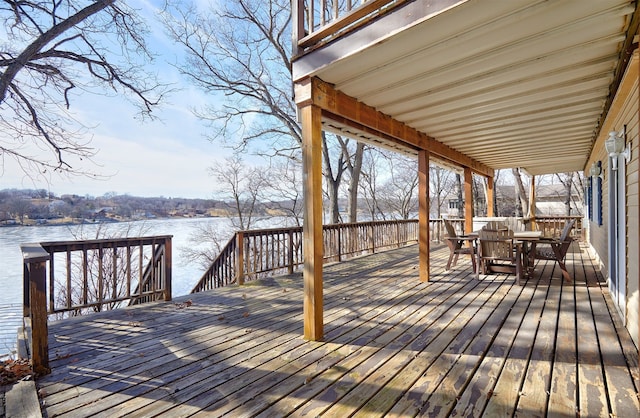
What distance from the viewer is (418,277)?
563cm

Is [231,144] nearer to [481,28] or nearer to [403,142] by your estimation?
[403,142]

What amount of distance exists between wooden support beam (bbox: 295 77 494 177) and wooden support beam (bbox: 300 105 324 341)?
14 cm

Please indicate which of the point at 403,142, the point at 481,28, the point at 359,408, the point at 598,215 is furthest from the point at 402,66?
the point at 598,215

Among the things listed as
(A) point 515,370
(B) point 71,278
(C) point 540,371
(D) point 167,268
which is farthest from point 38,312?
(C) point 540,371

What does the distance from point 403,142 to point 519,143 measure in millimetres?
2866

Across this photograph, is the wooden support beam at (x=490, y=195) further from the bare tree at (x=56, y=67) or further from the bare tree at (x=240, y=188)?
the bare tree at (x=240, y=188)

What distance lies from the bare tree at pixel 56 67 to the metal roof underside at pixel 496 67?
6.67 metres

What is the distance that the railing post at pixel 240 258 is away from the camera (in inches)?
209

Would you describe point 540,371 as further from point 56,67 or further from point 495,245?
point 56,67

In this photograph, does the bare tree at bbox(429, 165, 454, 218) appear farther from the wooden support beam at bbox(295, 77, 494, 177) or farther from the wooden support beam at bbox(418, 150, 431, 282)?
the wooden support beam at bbox(418, 150, 431, 282)

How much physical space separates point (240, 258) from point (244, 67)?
32.5 feet

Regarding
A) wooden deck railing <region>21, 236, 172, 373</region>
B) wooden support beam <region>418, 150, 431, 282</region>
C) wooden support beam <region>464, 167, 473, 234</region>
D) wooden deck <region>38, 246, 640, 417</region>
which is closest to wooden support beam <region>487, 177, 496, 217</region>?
wooden support beam <region>464, 167, 473, 234</region>

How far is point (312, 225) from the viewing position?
120 inches

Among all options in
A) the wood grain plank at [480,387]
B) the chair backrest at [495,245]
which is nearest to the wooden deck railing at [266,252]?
the chair backrest at [495,245]
